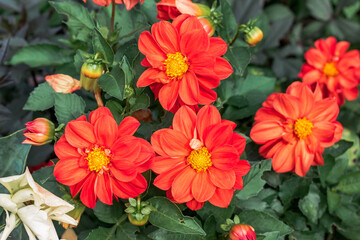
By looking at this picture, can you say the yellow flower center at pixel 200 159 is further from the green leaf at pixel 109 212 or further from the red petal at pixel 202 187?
the green leaf at pixel 109 212

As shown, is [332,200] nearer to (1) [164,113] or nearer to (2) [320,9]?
(1) [164,113]

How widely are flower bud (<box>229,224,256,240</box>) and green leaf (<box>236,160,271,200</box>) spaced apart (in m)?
0.12

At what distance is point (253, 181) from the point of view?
0.91 meters

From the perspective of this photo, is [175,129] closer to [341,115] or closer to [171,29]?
[171,29]

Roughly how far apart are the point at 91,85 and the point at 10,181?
0.26 m

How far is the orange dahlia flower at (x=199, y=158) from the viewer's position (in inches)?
29.8

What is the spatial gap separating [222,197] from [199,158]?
87 millimetres

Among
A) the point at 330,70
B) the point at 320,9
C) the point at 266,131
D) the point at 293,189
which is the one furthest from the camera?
the point at 320,9

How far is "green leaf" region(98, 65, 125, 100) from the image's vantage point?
2.59 feet

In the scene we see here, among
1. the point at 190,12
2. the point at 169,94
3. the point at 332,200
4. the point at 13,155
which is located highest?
the point at 190,12

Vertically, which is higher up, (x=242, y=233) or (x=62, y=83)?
(x=62, y=83)

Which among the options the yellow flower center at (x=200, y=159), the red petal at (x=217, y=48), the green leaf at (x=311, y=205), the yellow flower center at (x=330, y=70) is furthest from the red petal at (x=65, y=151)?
the yellow flower center at (x=330, y=70)

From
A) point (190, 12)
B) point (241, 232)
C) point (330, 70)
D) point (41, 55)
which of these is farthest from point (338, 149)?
point (41, 55)

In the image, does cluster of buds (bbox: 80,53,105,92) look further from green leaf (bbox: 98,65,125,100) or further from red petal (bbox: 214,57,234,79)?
red petal (bbox: 214,57,234,79)
